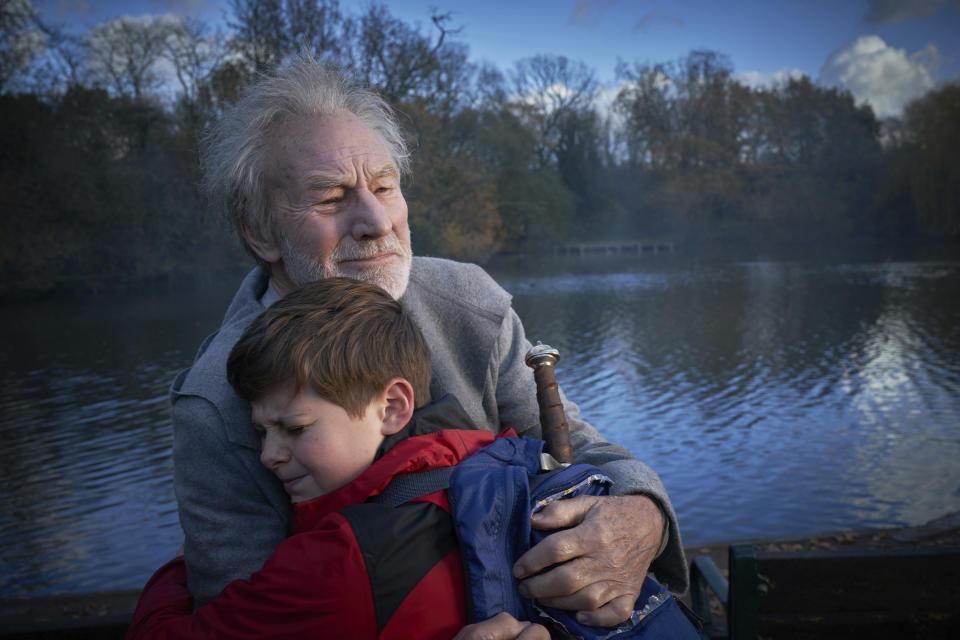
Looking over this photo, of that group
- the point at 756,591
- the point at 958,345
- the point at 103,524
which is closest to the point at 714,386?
the point at 958,345

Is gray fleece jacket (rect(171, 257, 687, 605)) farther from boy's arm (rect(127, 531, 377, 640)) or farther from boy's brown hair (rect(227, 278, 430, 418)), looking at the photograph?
boy's arm (rect(127, 531, 377, 640))

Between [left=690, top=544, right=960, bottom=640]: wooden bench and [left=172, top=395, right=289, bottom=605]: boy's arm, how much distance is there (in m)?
1.84

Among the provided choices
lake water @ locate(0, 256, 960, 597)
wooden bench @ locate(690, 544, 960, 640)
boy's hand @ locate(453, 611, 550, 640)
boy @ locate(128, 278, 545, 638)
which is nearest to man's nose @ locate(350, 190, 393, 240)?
boy @ locate(128, 278, 545, 638)

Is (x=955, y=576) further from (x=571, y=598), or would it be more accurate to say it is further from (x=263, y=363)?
(x=263, y=363)

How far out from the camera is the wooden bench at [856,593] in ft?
9.36

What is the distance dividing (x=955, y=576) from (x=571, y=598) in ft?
7.21

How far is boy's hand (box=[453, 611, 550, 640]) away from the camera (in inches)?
52.7

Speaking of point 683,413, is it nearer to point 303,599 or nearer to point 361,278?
point 361,278

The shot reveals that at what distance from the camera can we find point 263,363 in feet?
5.05

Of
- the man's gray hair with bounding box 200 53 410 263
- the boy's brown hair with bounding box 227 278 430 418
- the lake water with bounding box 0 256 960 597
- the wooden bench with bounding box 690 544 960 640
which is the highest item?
the man's gray hair with bounding box 200 53 410 263

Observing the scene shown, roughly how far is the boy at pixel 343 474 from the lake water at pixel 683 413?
18.2 feet

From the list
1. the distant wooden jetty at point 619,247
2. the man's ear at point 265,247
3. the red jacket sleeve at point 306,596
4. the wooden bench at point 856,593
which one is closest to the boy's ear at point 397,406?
the red jacket sleeve at point 306,596

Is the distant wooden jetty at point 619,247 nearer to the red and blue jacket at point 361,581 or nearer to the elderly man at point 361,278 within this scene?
the elderly man at point 361,278

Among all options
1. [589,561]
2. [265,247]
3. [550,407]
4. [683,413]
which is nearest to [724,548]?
[550,407]
